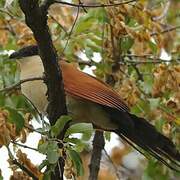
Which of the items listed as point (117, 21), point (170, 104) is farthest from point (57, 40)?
point (170, 104)

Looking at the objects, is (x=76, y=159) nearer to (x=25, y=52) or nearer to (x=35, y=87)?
(x=35, y=87)

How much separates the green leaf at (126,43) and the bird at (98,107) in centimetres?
37

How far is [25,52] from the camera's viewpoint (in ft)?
12.1

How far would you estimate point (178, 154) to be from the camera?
335cm

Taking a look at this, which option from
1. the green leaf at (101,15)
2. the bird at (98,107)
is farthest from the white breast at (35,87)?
the green leaf at (101,15)

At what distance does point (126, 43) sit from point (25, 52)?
2.05 ft

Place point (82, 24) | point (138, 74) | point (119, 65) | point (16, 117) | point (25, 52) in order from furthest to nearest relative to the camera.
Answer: point (138, 74) < point (119, 65) < point (82, 24) < point (25, 52) < point (16, 117)

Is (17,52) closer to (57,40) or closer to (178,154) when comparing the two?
(57,40)

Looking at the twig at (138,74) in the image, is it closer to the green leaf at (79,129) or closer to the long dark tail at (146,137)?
the long dark tail at (146,137)

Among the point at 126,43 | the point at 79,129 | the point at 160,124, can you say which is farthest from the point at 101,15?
the point at 79,129

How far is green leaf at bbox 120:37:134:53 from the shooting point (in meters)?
3.88

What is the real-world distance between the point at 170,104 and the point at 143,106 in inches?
11.8

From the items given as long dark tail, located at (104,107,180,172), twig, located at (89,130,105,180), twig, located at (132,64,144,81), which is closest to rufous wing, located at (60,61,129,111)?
long dark tail, located at (104,107,180,172)

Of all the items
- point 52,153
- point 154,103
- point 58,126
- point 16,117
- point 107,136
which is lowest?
point 52,153
